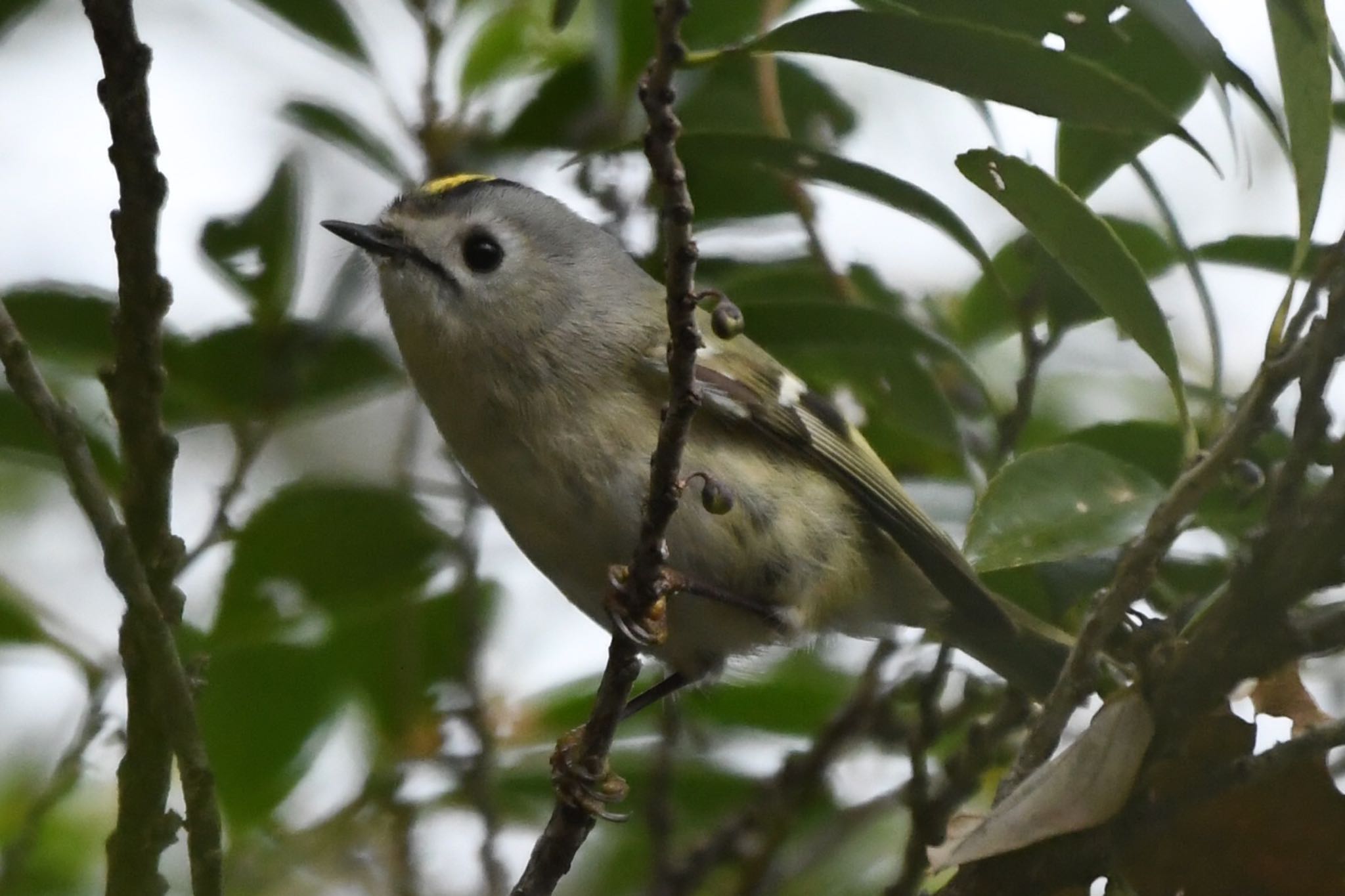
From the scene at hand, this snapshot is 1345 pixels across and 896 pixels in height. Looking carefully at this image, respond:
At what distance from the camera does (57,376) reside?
2.05m

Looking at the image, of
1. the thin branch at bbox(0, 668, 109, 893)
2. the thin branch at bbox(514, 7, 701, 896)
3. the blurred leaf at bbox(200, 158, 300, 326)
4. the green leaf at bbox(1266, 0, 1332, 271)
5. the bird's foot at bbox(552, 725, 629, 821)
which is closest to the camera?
the thin branch at bbox(514, 7, 701, 896)

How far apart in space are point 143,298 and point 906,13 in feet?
2.05

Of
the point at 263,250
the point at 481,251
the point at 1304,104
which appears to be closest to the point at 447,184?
the point at 481,251

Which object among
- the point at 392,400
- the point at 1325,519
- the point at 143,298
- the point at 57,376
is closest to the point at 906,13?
the point at 1325,519

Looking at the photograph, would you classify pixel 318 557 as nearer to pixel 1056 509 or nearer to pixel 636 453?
pixel 636 453

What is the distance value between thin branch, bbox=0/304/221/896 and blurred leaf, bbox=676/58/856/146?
1022 mm

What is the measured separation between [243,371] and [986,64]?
3.24 ft

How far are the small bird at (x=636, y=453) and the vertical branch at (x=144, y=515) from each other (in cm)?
49

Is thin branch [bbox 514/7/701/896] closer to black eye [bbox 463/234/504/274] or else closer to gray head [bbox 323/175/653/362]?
gray head [bbox 323/175/653/362]

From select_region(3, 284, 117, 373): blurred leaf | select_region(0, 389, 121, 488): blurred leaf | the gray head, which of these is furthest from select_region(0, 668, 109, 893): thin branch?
the gray head

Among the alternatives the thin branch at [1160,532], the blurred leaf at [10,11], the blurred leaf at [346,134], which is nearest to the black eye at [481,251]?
the blurred leaf at [346,134]

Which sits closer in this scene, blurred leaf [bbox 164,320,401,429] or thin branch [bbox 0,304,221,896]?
thin branch [bbox 0,304,221,896]

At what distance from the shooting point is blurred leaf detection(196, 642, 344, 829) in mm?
1788

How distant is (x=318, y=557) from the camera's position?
184 cm
